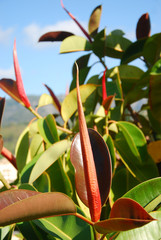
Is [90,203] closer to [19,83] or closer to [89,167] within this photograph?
[89,167]

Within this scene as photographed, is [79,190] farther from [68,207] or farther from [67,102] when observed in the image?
[67,102]

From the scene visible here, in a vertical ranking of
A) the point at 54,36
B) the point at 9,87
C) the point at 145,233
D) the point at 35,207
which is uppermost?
the point at 54,36

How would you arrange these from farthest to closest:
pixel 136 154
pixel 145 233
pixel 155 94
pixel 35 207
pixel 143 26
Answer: pixel 143 26 < pixel 155 94 < pixel 136 154 < pixel 145 233 < pixel 35 207

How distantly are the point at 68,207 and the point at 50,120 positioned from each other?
347 millimetres

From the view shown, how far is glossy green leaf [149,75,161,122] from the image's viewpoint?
701mm

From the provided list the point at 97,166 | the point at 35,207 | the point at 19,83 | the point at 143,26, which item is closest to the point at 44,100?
the point at 19,83

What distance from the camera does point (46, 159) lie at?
51cm

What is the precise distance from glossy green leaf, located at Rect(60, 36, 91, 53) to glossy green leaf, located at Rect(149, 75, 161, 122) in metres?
0.29

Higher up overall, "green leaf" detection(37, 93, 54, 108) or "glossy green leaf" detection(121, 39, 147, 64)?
"glossy green leaf" detection(121, 39, 147, 64)

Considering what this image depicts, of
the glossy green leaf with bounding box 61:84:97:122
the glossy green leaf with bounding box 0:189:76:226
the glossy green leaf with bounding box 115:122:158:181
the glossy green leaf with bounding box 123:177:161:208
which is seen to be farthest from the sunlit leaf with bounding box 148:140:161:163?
the glossy green leaf with bounding box 0:189:76:226

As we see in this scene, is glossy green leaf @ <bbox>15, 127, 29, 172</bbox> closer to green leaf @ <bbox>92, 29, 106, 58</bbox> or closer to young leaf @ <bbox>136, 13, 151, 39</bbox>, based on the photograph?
green leaf @ <bbox>92, 29, 106, 58</bbox>

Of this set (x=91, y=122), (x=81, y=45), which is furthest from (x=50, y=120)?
(x=81, y=45)

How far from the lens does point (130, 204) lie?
0.95ft

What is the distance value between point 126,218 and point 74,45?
695 mm
